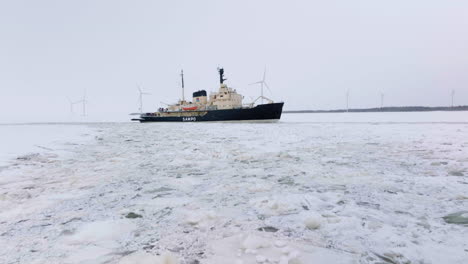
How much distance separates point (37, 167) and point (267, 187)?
559 centimetres

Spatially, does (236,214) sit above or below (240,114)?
below

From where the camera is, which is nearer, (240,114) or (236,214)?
(236,214)

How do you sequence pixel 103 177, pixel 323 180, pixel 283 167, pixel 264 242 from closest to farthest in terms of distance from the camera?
pixel 264 242 < pixel 323 180 < pixel 103 177 < pixel 283 167

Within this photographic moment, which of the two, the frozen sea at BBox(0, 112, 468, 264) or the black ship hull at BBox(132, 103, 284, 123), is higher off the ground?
the black ship hull at BBox(132, 103, 284, 123)

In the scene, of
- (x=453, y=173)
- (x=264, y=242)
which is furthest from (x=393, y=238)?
(x=453, y=173)

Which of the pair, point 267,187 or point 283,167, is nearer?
point 267,187

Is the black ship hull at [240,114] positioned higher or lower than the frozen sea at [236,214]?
higher

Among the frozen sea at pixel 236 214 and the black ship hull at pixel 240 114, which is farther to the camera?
the black ship hull at pixel 240 114

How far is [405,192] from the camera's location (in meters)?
3.54

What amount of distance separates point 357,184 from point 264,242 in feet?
8.59

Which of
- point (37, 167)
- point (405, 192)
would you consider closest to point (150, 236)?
point (405, 192)

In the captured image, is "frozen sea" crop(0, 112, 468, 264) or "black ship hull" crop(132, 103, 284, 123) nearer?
"frozen sea" crop(0, 112, 468, 264)

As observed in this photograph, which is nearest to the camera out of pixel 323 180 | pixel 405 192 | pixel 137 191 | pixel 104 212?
pixel 104 212

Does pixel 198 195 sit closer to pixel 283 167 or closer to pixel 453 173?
pixel 283 167
